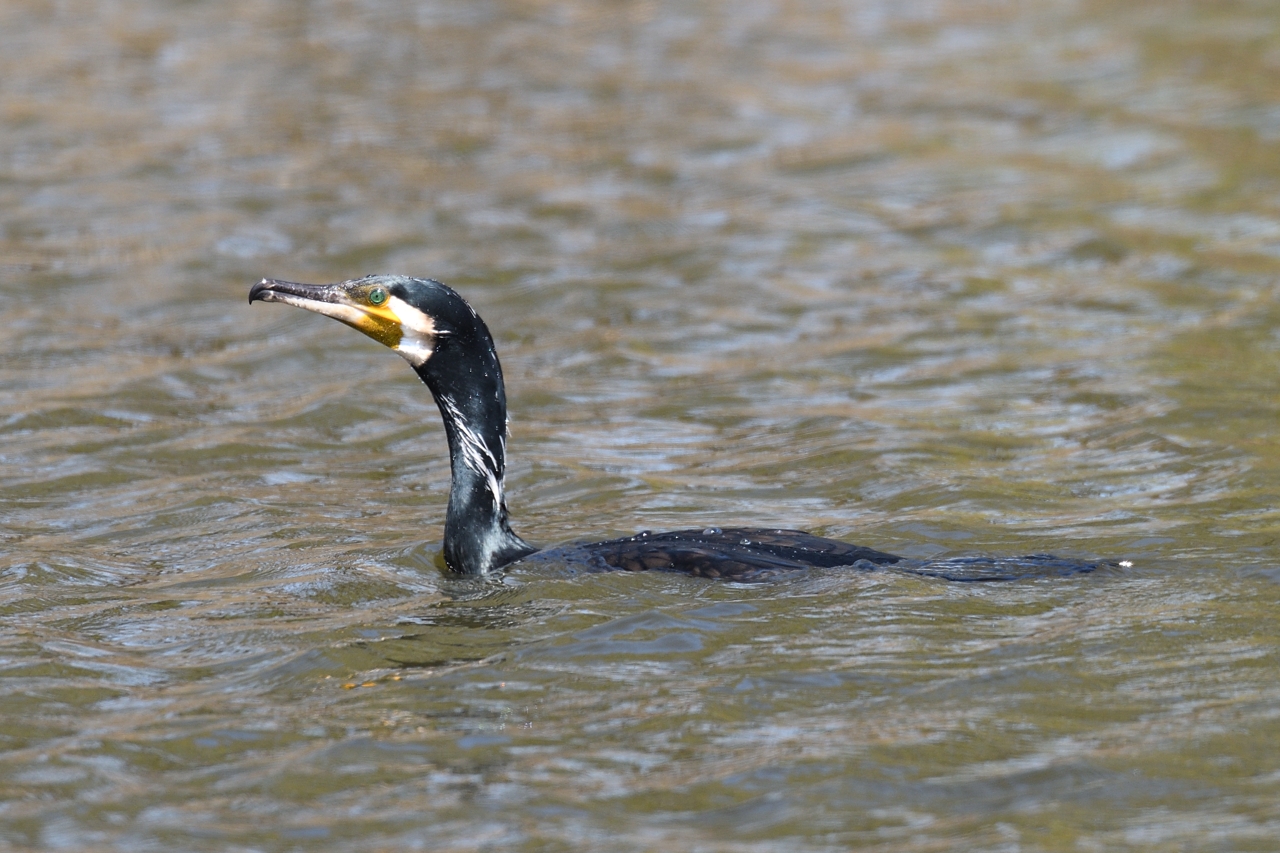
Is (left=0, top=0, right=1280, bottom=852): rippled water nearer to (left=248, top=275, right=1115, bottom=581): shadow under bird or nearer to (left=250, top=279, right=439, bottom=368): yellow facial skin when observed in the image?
(left=248, top=275, right=1115, bottom=581): shadow under bird

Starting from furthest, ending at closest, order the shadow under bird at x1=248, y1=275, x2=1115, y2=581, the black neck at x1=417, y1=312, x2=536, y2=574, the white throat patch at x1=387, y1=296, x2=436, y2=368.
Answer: the black neck at x1=417, y1=312, x2=536, y2=574 → the white throat patch at x1=387, y1=296, x2=436, y2=368 → the shadow under bird at x1=248, y1=275, x2=1115, y2=581

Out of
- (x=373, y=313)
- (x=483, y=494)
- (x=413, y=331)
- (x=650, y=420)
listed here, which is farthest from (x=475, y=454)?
(x=650, y=420)

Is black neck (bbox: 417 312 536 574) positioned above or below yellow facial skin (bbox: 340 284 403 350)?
below

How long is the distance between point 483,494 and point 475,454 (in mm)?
179

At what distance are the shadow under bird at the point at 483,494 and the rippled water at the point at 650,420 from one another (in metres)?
0.17

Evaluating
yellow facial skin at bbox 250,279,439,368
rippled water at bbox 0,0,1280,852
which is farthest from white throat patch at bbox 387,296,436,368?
rippled water at bbox 0,0,1280,852

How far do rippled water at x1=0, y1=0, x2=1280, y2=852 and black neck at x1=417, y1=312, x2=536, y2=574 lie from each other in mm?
161

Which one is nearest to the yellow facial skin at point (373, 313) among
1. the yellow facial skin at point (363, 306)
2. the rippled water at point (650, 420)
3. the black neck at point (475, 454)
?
the yellow facial skin at point (363, 306)

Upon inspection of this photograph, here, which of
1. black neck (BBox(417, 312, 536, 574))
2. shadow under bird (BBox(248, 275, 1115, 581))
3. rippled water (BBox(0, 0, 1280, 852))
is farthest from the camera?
black neck (BBox(417, 312, 536, 574))

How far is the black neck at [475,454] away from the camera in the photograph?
25.6 ft

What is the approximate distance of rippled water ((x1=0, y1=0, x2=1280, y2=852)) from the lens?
582 centimetres

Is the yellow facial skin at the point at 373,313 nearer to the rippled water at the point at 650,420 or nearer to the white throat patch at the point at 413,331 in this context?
the white throat patch at the point at 413,331

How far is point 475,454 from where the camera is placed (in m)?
7.86

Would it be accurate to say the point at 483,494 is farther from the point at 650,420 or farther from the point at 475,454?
the point at 650,420
